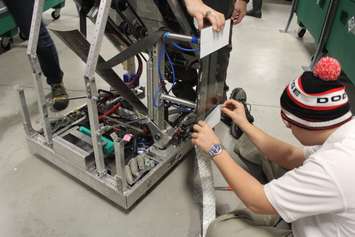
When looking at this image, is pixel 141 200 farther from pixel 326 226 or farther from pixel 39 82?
→ pixel 326 226

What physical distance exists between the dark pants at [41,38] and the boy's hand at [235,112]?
129 cm

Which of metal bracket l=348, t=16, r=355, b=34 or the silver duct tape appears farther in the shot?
metal bracket l=348, t=16, r=355, b=34

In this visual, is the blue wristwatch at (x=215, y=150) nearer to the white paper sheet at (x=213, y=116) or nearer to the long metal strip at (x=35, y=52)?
the white paper sheet at (x=213, y=116)

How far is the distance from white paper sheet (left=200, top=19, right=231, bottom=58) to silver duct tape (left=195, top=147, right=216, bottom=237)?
20.2 inches

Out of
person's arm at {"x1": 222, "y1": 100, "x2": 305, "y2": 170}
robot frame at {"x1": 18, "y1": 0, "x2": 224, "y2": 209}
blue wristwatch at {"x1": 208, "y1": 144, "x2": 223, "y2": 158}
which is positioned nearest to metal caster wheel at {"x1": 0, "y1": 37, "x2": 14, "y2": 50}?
robot frame at {"x1": 18, "y1": 0, "x2": 224, "y2": 209}

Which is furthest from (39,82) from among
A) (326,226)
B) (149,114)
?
(326,226)

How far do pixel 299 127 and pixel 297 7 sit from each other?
3174mm

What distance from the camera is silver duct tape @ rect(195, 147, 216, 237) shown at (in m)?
1.44

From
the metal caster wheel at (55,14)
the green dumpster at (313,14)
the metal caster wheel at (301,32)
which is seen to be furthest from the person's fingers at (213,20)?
the metal caster wheel at (55,14)

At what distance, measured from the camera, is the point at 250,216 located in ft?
4.34

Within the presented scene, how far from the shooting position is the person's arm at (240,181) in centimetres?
102

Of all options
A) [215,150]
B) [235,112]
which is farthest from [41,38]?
[215,150]

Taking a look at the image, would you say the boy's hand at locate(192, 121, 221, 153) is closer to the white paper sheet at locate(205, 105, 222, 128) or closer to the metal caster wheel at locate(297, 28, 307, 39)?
the white paper sheet at locate(205, 105, 222, 128)

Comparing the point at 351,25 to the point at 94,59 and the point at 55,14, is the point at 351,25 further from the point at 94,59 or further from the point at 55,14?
the point at 55,14
